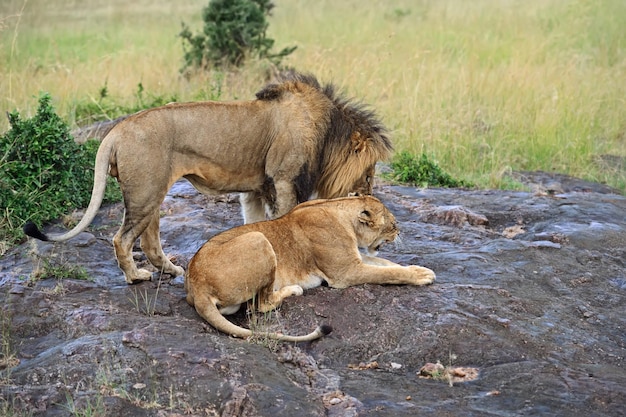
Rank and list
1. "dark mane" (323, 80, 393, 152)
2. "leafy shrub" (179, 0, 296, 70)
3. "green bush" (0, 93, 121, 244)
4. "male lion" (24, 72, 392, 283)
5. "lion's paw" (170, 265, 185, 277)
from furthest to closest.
→ "leafy shrub" (179, 0, 296, 70), "green bush" (0, 93, 121, 244), "dark mane" (323, 80, 393, 152), "lion's paw" (170, 265, 185, 277), "male lion" (24, 72, 392, 283)

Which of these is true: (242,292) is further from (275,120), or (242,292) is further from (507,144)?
(507,144)

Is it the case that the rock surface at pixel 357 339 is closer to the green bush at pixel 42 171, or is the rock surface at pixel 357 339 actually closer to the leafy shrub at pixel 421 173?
the green bush at pixel 42 171

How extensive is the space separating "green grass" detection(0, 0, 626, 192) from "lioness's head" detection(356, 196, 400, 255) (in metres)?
3.15

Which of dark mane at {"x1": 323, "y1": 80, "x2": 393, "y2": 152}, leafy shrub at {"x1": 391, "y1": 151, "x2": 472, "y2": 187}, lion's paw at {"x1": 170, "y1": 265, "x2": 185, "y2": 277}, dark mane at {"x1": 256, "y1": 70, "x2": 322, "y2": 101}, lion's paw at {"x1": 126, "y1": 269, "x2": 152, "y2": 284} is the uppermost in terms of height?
dark mane at {"x1": 256, "y1": 70, "x2": 322, "y2": 101}

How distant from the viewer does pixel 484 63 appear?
13.0 m

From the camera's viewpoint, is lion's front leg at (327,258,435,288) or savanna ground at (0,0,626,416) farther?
lion's front leg at (327,258,435,288)

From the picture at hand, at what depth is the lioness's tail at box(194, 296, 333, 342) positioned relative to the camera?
468cm

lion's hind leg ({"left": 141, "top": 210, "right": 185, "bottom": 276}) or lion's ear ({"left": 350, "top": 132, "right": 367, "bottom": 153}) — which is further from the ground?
lion's ear ({"left": 350, "top": 132, "right": 367, "bottom": 153})

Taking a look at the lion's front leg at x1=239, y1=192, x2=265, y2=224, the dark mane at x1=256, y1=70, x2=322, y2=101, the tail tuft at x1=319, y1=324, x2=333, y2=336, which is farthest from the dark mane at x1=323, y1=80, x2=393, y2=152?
the tail tuft at x1=319, y1=324, x2=333, y2=336

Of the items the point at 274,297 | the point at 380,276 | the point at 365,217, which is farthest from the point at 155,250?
the point at 380,276

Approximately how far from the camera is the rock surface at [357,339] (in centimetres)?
405

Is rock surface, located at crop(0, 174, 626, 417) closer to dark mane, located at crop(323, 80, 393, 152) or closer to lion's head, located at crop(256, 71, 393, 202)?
lion's head, located at crop(256, 71, 393, 202)

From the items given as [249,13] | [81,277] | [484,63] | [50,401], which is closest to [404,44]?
[484,63]

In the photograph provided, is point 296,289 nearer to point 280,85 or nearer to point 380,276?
point 380,276
